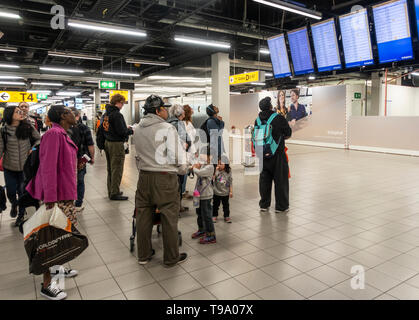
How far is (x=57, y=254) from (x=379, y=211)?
14.8 ft

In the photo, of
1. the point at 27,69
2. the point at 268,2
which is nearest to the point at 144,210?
the point at 268,2

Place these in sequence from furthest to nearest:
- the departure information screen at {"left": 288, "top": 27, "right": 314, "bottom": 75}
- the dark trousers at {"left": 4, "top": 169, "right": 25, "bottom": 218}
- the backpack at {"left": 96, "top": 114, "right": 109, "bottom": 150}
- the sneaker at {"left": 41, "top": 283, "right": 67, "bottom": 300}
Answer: the departure information screen at {"left": 288, "top": 27, "right": 314, "bottom": 75} → the backpack at {"left": 96, "top": 114, "right": 109, "bottom": 150} → the dark trousers at {"left": 4, "top": 169, "right": 25, "bottom": 218} → the sneaker at {"left": 41, "top": 283, "right": 67, "bottom": 300}

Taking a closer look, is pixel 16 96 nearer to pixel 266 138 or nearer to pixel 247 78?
pixel 247 78

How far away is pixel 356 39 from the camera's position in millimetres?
6281

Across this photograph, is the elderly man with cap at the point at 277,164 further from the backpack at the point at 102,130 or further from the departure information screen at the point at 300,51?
the departure information screen at the point at 300,51

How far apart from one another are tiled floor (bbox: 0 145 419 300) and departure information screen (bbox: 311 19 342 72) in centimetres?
289

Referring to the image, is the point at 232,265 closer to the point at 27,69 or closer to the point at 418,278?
the point at 418,278

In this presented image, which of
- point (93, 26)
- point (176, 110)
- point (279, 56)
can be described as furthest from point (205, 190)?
point (93, 26)

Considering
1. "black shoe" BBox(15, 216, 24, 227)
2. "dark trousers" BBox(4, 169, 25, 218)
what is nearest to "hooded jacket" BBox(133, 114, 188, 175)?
"dark trousers" BBox(4, 169, 25, 218)

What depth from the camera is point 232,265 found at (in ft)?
10.2

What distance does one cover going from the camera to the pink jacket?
251 centimetres

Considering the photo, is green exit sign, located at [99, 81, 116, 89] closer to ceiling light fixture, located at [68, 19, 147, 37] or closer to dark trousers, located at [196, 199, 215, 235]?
ceiling light fixture, located at [68, 19, 147, 37]

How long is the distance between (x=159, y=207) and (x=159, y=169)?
36cm
